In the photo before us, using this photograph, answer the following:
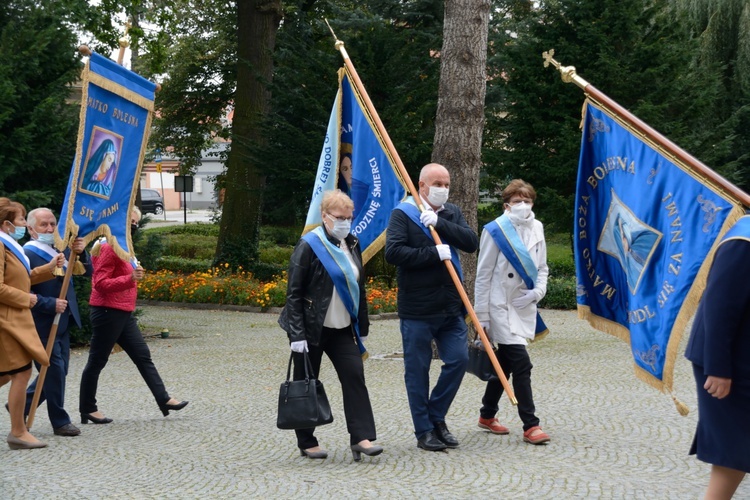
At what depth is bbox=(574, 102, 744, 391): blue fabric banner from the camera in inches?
218

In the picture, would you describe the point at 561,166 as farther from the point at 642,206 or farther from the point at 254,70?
the point at 642,206

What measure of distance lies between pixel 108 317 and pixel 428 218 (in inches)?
110

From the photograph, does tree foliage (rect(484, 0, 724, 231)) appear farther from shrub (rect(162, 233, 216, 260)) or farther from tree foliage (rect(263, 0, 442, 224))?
shrub (rect(162, 233, 216, 260))

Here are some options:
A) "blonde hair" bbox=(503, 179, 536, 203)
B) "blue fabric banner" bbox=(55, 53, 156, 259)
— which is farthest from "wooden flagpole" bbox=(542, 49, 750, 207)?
"blue fabric banner" bbox=(55, 53, 156, 259)

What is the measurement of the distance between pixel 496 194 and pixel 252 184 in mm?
5813

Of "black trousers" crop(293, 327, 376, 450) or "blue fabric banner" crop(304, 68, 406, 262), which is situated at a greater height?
"blue fabric banner" crop(304, 68, 406, 262)

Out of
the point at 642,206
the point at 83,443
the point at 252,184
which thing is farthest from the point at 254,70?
the point at 642,206

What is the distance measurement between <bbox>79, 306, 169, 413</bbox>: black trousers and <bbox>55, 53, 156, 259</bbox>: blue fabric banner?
557mm

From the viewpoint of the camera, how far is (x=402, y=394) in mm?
9570

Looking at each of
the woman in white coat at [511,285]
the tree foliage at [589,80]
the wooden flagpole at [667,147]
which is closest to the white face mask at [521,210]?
the woman in white coat at [511,285]

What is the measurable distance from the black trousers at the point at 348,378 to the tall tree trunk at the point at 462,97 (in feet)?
16.3

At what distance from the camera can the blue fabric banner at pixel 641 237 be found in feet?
18.1

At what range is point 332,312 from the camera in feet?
22.8

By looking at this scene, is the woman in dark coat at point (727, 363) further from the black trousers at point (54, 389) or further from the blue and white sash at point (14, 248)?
the black trousers at point (54, 389)
